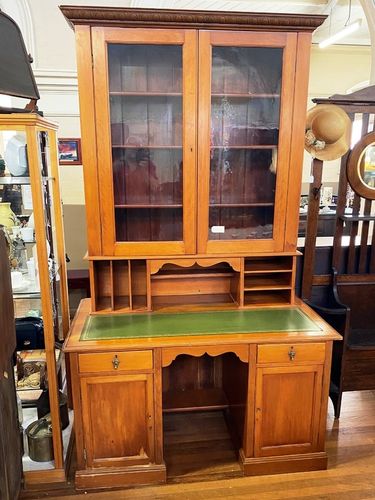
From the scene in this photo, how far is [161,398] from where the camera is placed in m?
1.95

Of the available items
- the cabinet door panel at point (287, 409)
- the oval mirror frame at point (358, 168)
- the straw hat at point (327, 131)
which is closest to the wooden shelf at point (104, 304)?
the cabinet door panel at point (287, 409)

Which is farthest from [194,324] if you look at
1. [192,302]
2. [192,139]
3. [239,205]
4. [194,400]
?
[192,139]

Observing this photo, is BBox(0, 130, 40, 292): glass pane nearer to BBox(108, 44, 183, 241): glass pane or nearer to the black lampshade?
BBox(108, 44, 183, 241): glass pane

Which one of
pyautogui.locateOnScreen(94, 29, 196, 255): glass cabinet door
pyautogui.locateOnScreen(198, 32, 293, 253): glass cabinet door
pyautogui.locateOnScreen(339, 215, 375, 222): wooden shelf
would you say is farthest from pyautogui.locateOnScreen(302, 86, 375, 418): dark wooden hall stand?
pyautogui.locateOnScreen(94, 29, 196, 255): glass cabinet door

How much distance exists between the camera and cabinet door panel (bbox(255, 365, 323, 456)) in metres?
1.99

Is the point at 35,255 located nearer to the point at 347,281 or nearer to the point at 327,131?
the point at 327,131

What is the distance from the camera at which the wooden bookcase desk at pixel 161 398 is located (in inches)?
74.3

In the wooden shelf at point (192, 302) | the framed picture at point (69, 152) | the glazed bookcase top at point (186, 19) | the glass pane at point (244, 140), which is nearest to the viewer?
the glazed bookcase top at point (186, 19)

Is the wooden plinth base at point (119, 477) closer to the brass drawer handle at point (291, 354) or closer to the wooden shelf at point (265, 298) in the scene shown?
the brass drawer handle at point (291, 354)

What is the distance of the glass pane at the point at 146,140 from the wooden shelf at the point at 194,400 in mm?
1155

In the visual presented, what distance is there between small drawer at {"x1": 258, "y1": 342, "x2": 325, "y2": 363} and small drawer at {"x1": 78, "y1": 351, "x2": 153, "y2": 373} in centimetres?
57

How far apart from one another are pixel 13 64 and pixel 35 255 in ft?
3.93

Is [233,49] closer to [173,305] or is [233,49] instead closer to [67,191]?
[173,305]

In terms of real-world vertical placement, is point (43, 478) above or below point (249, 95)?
below
